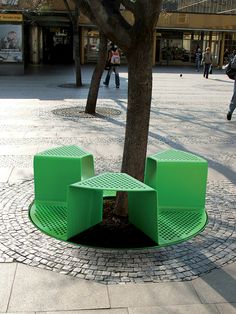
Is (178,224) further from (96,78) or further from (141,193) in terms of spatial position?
(96,78)

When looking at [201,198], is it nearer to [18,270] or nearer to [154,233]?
[154,233]

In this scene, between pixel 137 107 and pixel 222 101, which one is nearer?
pixel 137 107

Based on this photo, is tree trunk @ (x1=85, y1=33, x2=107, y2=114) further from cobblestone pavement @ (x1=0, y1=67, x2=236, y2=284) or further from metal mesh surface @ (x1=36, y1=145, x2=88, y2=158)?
metal mesh surface @ (x1=36, y1=145, x2=88, y2=158)

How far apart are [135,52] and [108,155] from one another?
2987 millimetres

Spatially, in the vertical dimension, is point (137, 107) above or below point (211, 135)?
above

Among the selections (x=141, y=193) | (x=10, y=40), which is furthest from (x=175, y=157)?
(x=10, y=40)

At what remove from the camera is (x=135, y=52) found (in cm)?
432

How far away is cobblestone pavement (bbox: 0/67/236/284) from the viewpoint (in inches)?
146

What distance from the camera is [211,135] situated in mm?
8984

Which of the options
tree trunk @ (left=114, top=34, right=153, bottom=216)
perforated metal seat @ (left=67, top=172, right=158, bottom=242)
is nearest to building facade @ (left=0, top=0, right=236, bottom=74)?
tree trunk @ (left=114, top=34, right=153, bottom=216)

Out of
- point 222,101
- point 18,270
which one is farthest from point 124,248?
point 222,101

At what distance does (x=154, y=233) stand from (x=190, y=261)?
465mm

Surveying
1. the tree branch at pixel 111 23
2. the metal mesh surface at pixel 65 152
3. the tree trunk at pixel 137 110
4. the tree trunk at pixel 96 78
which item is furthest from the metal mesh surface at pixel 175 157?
the tree trunk at pixel 96 78

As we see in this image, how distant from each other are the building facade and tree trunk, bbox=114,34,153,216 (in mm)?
21682
